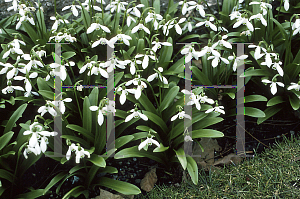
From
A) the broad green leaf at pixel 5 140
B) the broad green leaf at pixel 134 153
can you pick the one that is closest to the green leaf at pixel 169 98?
the broad green leaf at pixel 134 153

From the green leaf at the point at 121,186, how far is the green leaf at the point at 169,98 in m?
0.67

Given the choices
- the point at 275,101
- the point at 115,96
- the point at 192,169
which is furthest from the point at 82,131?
the point at 275,101

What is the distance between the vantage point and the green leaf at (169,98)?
7.72 ft

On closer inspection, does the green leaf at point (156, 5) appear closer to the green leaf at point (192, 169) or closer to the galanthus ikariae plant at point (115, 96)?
the galanthus ikariae plant at point (115, 96)

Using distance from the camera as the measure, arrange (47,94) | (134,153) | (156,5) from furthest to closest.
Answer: (156,5) → (47,94) → (134,153)

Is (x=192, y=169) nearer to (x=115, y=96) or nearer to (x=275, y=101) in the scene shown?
(x=115, y=96)

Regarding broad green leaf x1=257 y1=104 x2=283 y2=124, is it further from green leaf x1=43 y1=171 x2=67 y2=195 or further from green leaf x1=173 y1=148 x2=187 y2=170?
green leaf x1=43 y1=171 x2=67 y2=195

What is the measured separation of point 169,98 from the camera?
2.36 m

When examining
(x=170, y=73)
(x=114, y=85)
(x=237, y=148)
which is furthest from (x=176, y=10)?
(x=237, y=148)

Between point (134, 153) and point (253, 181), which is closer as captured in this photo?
point (253, 181)

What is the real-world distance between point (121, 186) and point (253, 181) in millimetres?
998

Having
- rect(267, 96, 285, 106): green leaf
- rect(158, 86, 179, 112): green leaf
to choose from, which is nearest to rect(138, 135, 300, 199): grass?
rect(267, 96, 285, 106): green leaf

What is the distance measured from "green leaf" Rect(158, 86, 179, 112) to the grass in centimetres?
63

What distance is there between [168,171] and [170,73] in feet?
3.02
